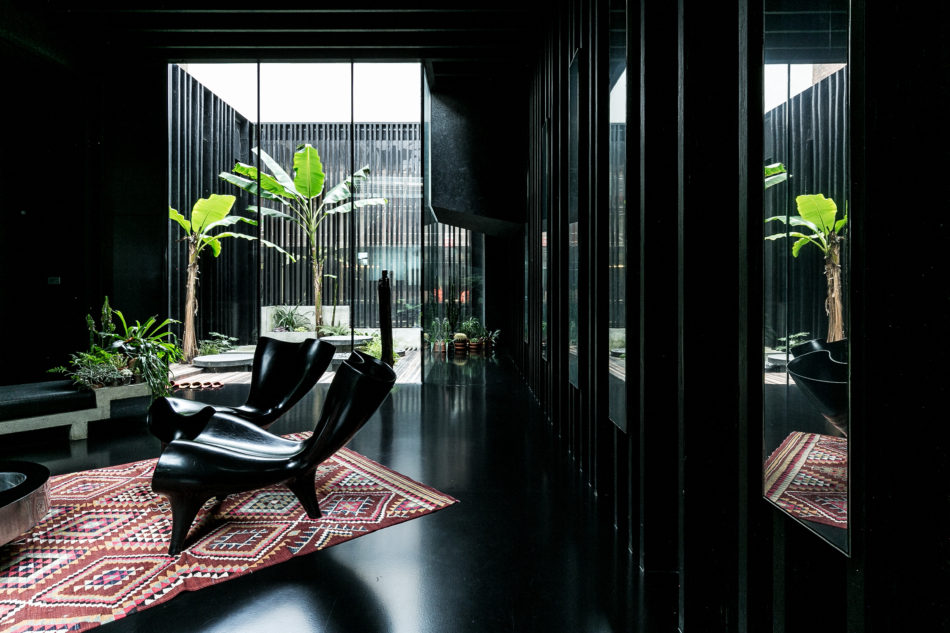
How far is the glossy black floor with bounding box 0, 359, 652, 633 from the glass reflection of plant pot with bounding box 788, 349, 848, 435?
41.2 inches

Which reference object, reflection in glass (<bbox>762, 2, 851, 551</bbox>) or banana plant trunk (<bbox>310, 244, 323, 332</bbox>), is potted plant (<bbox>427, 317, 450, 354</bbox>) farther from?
reflection in glass (<bbox>762, 2, 851, 551</bbox>)

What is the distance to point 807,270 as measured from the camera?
116cm

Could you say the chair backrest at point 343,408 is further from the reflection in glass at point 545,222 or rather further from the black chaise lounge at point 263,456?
the reflection in glass at point 545,222

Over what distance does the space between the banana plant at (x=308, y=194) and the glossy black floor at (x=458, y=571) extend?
14.4 feet

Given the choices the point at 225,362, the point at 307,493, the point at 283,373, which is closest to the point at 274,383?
the point at 283,373

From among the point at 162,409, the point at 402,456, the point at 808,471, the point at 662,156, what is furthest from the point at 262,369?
the point at 808,471

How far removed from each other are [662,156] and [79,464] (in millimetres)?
4061

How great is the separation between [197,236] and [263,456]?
6.58 meters

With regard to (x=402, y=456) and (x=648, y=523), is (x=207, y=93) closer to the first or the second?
(x=402, y=456)

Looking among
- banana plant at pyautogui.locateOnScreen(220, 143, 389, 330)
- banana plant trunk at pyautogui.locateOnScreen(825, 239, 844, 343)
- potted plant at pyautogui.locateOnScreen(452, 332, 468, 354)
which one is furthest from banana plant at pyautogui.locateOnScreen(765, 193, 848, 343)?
banana plant at pyautogui.locateOnScreen(220, 143, 389, 330)

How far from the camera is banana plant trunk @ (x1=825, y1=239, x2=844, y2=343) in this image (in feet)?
3.41

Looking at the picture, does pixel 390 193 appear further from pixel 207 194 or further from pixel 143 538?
pixel 143 538
